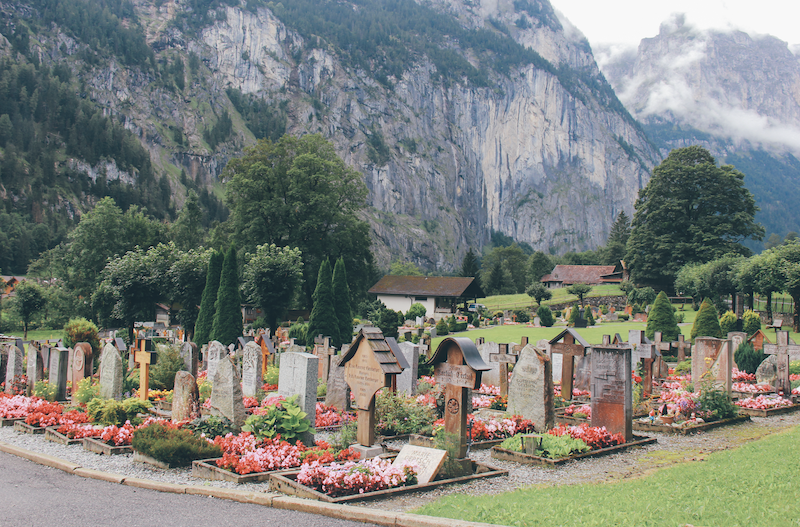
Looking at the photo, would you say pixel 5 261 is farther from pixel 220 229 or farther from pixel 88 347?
pixel 88 347

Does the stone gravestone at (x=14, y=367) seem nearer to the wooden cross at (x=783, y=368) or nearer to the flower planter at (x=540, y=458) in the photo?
the flower planter at (x=540, y=458)

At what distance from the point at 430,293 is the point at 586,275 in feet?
106

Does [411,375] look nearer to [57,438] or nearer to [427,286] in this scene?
[57,438]

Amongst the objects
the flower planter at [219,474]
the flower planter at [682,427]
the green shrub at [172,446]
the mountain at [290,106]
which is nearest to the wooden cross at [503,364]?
the flower planter at [682,427]

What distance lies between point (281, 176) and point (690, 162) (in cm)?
3922

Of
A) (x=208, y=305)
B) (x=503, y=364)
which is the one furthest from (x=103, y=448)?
(x=208, y=305)

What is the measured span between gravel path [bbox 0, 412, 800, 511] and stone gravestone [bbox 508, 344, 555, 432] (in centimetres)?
154

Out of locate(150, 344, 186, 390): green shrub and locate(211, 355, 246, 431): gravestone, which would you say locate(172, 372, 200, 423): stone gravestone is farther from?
locate(150, 344, 186, 390): green shrub

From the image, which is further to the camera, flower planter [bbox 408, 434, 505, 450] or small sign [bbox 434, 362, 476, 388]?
flower planter [bbox 408, 434, 505, 450]

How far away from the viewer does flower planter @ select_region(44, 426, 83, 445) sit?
34.2 feet

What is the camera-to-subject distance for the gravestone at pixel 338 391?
13352 millimetres

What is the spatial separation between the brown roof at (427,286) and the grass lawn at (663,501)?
44827mm

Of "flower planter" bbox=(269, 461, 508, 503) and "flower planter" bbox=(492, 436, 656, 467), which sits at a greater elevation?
"flower planter" bbox=(269, 461, 508, 503)

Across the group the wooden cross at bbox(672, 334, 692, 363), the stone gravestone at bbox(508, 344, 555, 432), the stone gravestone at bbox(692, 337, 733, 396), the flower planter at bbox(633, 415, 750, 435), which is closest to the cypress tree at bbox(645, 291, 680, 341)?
the wooden cross at bbox(672, 334, 692, 363)
